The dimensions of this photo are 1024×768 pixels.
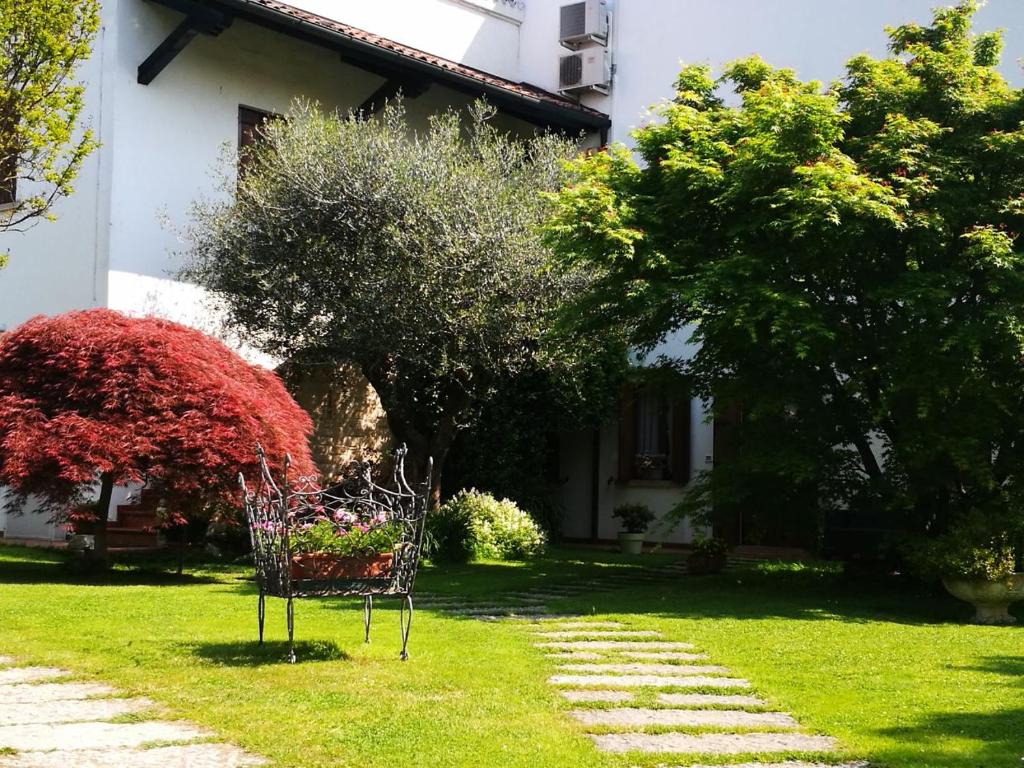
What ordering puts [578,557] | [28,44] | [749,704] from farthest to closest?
[578,557], [28,44], [749,704]

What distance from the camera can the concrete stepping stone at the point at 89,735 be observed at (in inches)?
186

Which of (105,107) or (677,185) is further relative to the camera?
(105,107)

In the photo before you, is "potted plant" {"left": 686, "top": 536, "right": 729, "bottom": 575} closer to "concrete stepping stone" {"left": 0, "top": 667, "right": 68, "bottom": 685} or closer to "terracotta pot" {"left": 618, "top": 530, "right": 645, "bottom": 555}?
"terracotta pot" {"left": 618, "top": 530, "right": 645, "bottom": 555}

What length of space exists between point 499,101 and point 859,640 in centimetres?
1147

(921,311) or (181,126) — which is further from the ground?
(181,126)

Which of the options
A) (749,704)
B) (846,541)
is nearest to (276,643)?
(749,704)

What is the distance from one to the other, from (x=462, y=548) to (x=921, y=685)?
8659 millimetres

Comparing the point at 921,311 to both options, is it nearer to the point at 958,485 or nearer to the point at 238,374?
the point at 958,485

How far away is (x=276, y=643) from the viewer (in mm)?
7465

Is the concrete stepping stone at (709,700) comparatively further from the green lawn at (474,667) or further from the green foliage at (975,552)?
the green foliage at (975,552)

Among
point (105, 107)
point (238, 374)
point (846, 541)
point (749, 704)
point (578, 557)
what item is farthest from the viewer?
point (578, 557)

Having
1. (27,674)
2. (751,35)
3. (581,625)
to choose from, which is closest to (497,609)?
(581,625)

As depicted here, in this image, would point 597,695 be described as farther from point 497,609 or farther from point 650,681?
point 497,609

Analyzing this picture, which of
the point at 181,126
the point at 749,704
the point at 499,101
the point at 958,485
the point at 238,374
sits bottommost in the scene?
the point at 749,704
